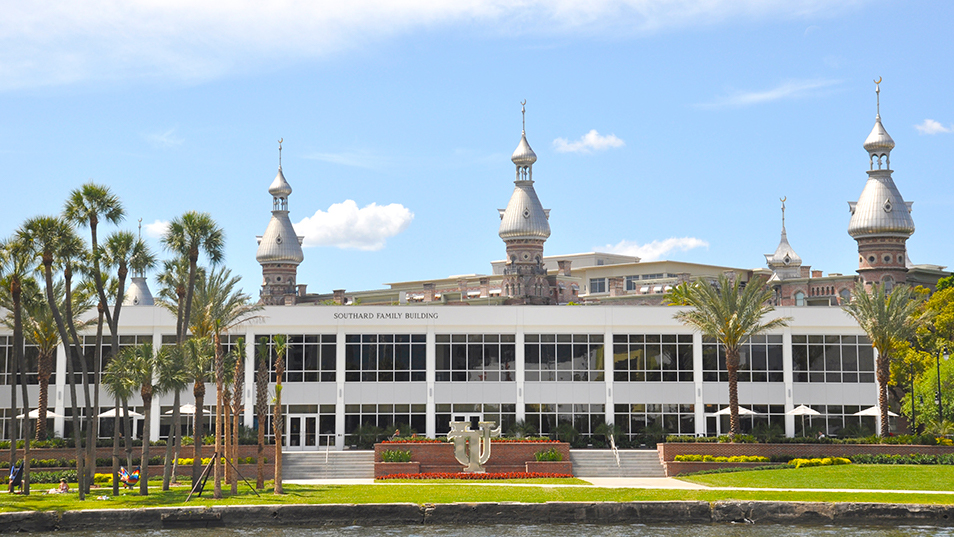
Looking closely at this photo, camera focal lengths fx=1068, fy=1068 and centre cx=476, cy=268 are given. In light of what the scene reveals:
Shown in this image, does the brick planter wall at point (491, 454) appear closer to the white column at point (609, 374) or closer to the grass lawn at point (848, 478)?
the grass lawn at point (848, 478)

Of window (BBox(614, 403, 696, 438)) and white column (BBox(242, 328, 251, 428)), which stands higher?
white column (BBox(242, 328, 251, 428))

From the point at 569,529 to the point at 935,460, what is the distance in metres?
23.3

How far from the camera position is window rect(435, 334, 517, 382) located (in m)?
59.8

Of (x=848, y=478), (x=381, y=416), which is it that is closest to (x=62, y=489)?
(x=381, y=416)

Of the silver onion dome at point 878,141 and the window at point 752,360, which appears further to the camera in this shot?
the silver onion dome at point 878,141

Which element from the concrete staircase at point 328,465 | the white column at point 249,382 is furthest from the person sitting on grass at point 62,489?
the white column at point 249,382

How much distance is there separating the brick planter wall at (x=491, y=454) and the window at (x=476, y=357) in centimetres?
1123

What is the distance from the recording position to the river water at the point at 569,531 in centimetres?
3147

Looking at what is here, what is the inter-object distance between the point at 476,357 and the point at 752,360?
15690 mm

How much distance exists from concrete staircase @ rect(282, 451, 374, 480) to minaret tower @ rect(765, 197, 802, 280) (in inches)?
2890

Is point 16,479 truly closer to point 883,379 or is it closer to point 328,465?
point 328,465

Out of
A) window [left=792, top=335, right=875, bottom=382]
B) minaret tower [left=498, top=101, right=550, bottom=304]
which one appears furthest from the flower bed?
minaret tower [left=498, top=101, right=550, bottom=304]

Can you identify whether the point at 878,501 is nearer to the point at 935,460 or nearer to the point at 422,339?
the point at 935,460

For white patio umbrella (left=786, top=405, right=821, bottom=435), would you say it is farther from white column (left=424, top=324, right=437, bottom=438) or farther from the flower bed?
white column (left=424, top=324, right=437, bottom=438)
